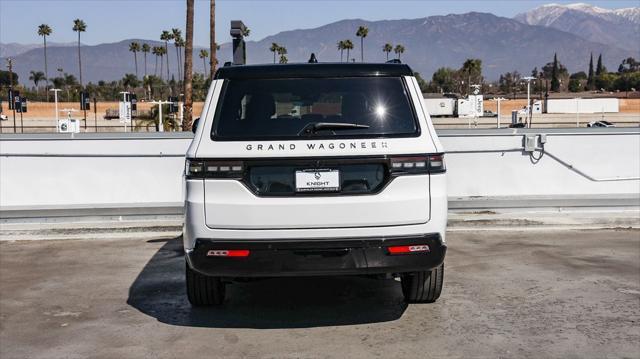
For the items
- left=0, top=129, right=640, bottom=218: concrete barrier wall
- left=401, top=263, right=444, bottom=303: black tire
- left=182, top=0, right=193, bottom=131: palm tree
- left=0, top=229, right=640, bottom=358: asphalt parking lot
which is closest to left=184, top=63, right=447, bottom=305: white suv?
left=0, top=229, right=640, bottom=358: asphalt parking lot

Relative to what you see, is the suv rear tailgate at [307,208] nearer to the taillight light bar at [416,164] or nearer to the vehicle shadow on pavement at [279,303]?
the taillight light bar at [416,164]

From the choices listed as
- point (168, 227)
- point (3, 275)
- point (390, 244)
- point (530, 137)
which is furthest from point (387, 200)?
point (530, 137)

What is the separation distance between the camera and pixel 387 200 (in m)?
5.06

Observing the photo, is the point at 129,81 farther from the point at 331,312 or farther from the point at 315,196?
the point at 315,196

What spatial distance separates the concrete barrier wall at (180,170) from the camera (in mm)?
11023

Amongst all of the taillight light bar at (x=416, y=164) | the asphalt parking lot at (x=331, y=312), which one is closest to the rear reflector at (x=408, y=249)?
the taillight light bar at (x=416, y=164)

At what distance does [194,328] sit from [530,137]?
7131mm

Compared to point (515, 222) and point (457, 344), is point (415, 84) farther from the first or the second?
point (515, 222)

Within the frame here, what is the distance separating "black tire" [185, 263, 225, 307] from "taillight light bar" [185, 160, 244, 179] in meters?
1.09

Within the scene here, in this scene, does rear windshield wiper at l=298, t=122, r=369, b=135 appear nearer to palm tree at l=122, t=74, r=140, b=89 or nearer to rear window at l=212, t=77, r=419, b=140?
rear window at l=212, t=77, r=419, b=140

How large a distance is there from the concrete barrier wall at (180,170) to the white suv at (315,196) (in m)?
5.75

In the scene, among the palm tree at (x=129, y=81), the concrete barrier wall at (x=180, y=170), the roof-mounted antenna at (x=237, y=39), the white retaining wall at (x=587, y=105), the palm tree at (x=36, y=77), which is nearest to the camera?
the concrete barrier wall at (x=180, y=170)

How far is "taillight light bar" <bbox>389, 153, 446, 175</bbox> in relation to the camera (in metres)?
5.10

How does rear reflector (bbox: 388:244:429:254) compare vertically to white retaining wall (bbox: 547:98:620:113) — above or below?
below
